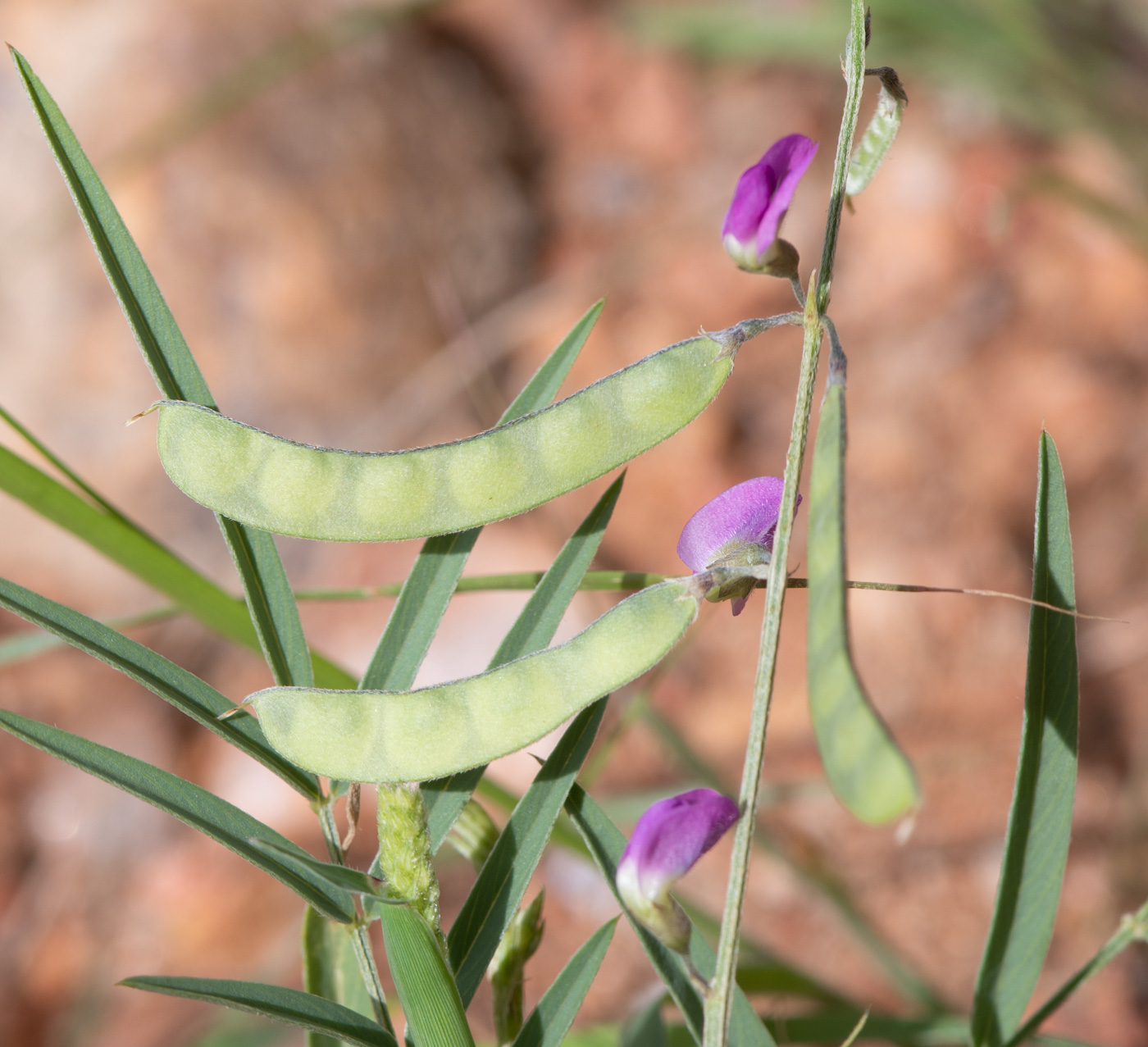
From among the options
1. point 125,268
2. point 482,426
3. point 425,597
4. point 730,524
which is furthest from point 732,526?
point 482,426

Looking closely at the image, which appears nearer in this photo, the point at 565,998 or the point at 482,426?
the point at 565,998

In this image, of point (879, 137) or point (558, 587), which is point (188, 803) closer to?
point (558, 587)

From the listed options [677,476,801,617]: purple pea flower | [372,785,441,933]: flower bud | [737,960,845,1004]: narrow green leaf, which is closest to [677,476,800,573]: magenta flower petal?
[677,476,801,617]: purple pea flower

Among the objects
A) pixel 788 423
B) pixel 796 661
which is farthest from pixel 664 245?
pixel 796 661

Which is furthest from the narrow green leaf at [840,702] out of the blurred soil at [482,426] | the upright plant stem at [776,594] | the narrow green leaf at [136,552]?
the blurred soil at [482,426]

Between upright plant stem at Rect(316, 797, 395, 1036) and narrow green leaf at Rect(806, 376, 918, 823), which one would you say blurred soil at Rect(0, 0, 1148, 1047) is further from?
narrow green leaf at Rect(806, 376, 918, 823)

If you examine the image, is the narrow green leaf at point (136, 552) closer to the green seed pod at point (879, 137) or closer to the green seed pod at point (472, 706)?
the green seed pod at point (472, 706)
